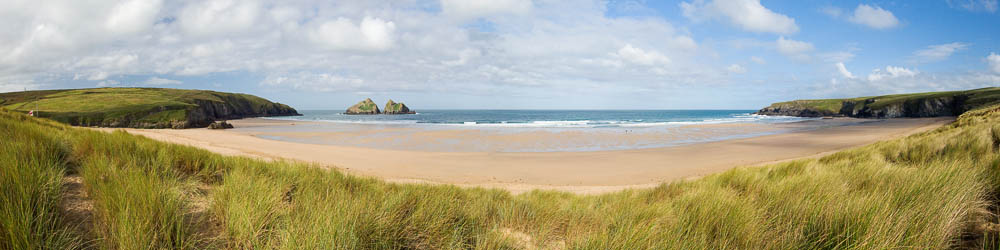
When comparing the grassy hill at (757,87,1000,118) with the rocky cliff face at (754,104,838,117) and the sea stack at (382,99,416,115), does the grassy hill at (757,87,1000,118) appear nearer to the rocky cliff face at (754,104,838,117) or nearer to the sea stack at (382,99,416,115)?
the rocky cliff face at (754,104,838,117)

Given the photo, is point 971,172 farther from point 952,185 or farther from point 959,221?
point 959,221

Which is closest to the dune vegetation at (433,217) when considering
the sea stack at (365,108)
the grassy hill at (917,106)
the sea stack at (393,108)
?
the grassy hill at (917,106)

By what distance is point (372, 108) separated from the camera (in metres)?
105

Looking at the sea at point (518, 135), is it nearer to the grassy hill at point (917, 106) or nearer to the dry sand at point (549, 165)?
the dry sand at point (549, 165)

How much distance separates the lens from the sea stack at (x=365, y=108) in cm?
10406

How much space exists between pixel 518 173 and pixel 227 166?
10.0 metres

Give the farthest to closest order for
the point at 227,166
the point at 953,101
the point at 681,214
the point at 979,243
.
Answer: the point at 953,101, the point at 227,166, the point at 681,214, the point at 979,243

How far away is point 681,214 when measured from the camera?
3.40 meters

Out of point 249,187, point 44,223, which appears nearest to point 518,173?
point 249,187

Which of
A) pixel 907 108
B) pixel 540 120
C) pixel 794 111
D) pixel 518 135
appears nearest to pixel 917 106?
pixel 907 108

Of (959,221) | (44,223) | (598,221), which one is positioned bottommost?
(598,221)

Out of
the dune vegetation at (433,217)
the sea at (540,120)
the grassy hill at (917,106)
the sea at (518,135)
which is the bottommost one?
the sea at (518,135)

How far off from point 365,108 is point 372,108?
246cm

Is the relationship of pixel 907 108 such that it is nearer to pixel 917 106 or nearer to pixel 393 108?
pixel 917 106
